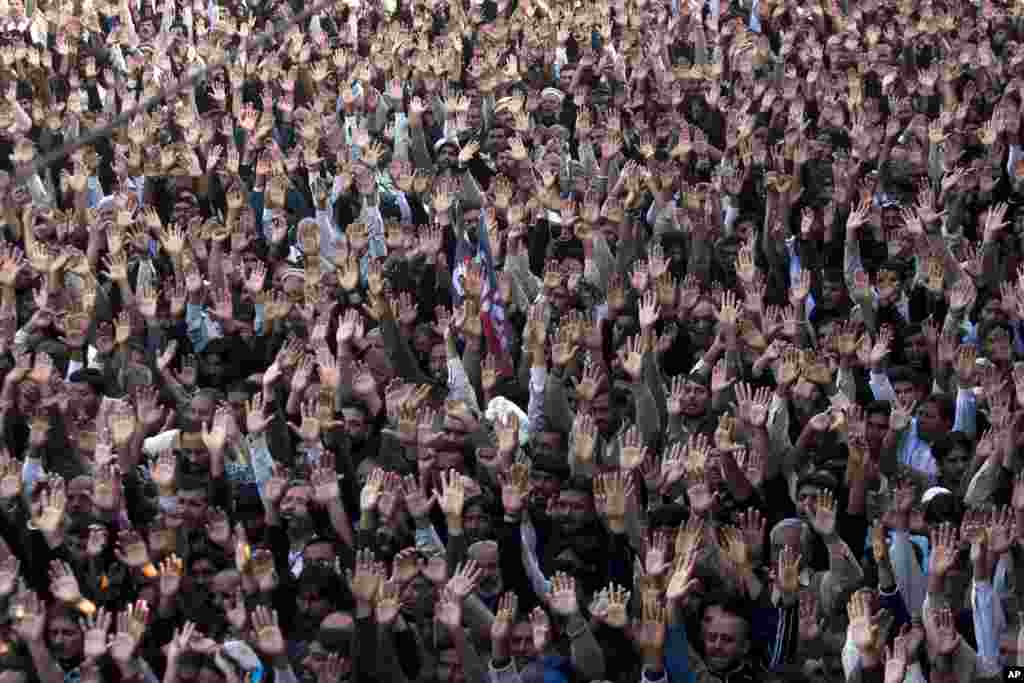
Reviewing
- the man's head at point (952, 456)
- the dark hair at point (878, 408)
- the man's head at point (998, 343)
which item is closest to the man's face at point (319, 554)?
the dark hair at point (878, 408)

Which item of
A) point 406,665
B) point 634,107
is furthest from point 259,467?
point 634,107

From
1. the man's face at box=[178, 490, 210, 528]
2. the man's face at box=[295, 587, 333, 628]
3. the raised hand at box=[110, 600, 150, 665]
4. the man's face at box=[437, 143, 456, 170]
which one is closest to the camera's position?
the raised hand at box=[110, 600, 150, 665]

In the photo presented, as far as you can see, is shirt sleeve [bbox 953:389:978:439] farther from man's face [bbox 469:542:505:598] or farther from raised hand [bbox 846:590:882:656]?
man's face [bbox 469:542:505:598]

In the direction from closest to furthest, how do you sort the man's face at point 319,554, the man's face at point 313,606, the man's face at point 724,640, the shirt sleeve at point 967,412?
the man's face at point 724,640, the man's face at point 313,606, the man's face at point 319,554, the shirt sleeve at point 967,412

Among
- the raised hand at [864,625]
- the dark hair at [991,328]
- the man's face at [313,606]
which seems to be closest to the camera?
the raised hand at [864,625]

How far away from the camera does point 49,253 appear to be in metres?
5.89

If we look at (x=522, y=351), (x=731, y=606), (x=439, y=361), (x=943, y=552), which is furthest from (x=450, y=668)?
(x=522, y=351)

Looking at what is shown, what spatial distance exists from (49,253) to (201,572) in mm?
2105

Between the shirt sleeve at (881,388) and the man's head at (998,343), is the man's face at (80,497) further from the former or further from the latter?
the man's head at (998,343)

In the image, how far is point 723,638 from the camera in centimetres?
395

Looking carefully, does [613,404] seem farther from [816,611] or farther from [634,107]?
[634,107]

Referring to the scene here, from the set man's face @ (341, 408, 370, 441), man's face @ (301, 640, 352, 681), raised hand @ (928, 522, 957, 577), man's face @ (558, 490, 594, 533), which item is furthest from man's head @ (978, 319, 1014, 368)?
man's face @ (301, 640, 352, 681)

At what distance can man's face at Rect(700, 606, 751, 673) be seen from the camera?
395 cm

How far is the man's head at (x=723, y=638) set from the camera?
13.0 feet
